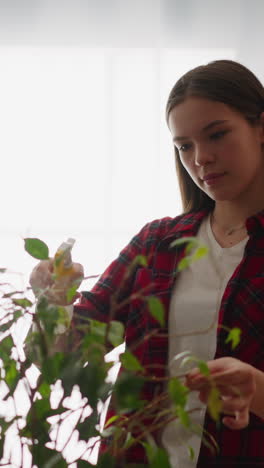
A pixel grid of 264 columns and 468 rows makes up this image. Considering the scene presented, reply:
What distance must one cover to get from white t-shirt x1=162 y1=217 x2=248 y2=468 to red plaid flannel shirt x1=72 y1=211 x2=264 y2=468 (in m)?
0.02

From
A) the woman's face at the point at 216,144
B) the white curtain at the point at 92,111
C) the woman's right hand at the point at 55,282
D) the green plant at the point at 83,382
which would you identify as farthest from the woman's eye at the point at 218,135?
the white curtain at the point at 92,111

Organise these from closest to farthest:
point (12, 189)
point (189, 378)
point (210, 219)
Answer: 1. point (189, 378)
2. point (210, 219)
3. point (12, 189)

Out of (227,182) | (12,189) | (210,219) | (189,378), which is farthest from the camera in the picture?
(12,189)

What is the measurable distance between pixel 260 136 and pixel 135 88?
1.19 meters

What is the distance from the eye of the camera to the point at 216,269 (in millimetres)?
1067

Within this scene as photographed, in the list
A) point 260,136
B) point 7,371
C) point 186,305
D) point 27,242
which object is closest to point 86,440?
point 7,371

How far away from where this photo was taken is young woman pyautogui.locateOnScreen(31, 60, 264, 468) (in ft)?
3.30

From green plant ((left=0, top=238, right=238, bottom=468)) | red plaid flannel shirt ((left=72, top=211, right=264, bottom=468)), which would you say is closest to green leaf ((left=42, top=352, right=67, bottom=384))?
green plant ((left=0, top=238, right=238, bottom=468))

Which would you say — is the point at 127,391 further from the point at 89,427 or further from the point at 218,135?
the point at 218,135

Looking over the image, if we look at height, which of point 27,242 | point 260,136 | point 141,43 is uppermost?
point 141,43

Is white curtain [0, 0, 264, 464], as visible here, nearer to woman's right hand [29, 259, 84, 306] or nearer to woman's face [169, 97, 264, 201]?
woman's face [169, 97, 264, 201]

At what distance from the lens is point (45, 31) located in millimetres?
2189

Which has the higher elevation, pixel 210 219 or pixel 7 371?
pixel 210 219

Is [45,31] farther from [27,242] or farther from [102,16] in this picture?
[27,242]
